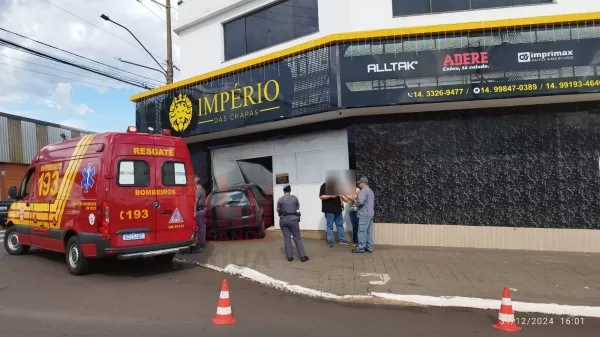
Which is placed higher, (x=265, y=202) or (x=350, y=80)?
(x=350, y=80)

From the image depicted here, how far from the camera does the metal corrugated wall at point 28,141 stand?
93.7 feet

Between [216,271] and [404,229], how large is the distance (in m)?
4.49

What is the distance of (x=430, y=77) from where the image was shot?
917 cm

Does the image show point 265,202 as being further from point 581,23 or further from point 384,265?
point 581,23

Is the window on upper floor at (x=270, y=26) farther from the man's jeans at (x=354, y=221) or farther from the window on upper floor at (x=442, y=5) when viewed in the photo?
the man's jeans at (x=354, y=221)

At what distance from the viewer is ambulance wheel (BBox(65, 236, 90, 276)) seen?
7426 mm

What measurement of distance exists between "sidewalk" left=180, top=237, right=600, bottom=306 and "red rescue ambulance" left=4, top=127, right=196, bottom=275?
1440 millimetres

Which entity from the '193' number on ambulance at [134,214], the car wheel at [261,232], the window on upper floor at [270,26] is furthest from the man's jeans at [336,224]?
the window on upper floor at [270,26]

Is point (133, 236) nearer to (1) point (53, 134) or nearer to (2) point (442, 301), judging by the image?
(2) point (442, 301)

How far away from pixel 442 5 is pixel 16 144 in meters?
28.2

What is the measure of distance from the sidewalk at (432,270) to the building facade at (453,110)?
0.94 meters

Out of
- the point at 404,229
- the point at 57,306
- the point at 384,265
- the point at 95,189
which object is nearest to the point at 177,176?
the point at 95,189

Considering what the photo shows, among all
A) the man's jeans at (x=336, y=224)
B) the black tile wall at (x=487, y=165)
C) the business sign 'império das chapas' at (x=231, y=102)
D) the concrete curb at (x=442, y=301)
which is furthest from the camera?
the business sign 'império das chapas' at (x=231, y=102)

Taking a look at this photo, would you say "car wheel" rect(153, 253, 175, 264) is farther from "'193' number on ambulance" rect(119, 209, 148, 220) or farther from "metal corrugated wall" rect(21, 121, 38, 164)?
"metal corrugated wall" rect(21, 121, 38, 164)
